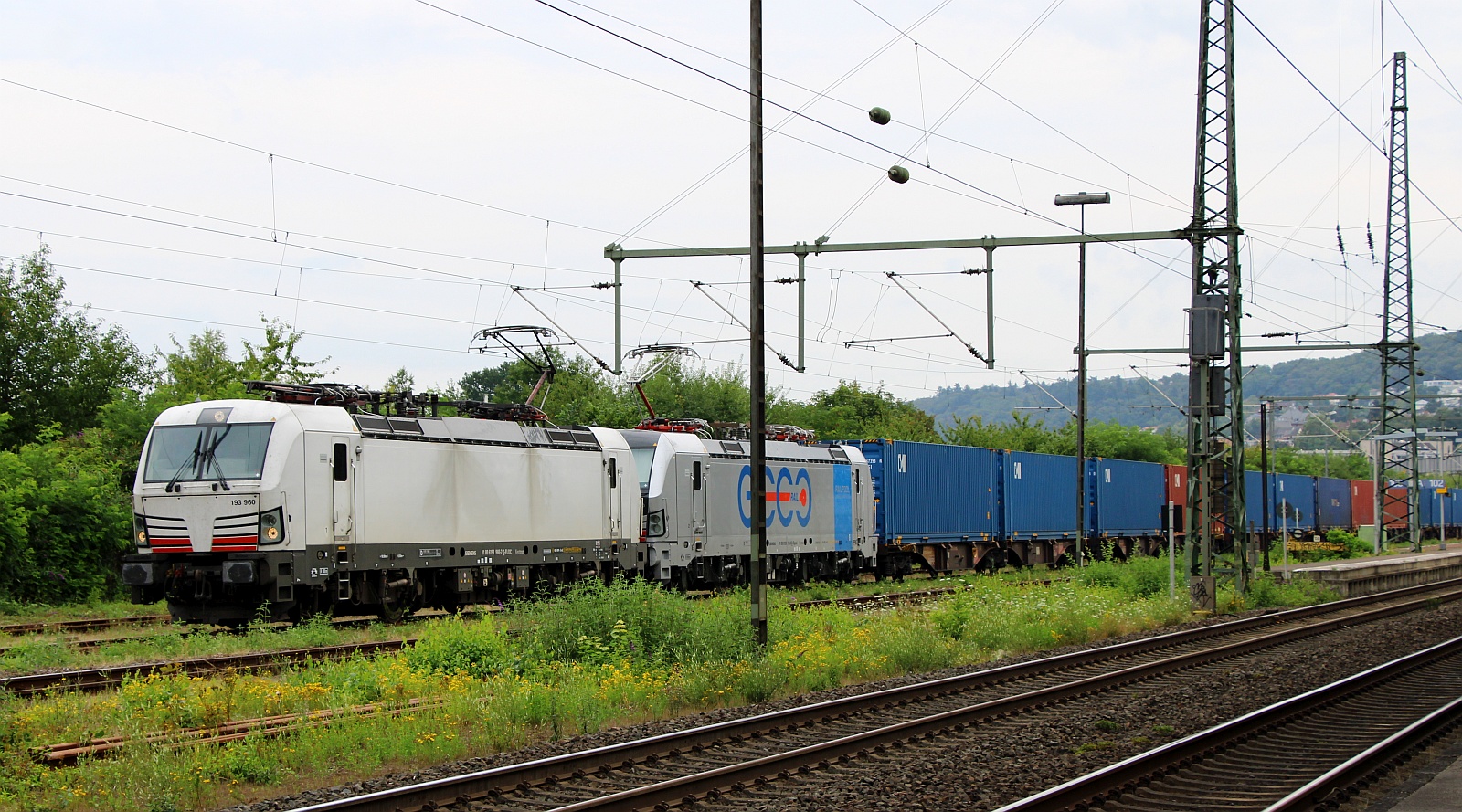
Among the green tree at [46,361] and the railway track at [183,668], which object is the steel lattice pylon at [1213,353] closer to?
the railway track at [183,668]

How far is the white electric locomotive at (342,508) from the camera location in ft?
56.3

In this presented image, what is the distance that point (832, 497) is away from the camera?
29.7 metres

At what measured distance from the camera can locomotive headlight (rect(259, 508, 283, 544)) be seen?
17.0 meters

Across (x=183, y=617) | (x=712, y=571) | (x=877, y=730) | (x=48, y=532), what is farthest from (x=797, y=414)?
(x=877, y=730)

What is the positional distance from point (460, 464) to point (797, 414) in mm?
48155

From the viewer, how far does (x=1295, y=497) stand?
5484 cm

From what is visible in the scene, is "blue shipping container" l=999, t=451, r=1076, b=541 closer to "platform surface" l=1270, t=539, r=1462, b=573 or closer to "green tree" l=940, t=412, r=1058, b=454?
"platform surface" l=1270, t=539, r=1462, b=573

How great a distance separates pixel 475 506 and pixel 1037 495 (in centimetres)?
2237

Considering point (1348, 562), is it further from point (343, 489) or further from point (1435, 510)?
point (1435, 510)

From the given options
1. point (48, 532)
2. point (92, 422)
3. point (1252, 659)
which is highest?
point (92, 422)

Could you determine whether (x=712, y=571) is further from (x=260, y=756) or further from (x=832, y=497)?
(x=260, y=756)

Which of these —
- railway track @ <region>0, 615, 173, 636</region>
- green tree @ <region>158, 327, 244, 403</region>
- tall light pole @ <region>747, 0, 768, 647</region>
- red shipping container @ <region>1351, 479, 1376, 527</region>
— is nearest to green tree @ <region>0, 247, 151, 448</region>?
green tree @ <region>158, 327, 244, 403</region>

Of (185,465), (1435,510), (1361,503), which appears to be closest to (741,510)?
(185,465)

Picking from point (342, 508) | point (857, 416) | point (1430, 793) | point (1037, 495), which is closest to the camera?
point (1430, 793)
